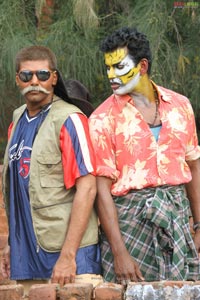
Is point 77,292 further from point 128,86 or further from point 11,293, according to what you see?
point 128,86

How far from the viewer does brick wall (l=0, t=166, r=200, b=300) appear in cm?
405

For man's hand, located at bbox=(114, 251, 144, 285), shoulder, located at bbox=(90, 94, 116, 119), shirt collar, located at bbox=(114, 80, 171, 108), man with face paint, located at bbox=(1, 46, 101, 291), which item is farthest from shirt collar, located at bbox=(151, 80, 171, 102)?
man's hand, located at bbox=(114, 251, 144, 285)

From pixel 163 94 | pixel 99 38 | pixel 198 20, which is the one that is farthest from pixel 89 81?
pixel 163 94

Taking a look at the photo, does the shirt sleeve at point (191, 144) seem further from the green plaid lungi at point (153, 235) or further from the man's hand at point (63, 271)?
the man's hand at point (63, 271)

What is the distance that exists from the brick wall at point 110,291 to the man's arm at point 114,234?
434 millimetres

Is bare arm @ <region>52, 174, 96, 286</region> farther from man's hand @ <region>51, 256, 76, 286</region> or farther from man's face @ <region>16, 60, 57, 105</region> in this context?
man's face @ <region>16, 60, 57, 105</region>

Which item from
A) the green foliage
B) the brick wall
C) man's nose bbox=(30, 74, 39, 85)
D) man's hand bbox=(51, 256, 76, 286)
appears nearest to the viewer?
the brick wall

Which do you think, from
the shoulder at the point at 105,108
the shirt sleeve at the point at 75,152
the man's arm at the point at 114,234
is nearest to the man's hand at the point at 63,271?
the man's arm at the point at 114,234

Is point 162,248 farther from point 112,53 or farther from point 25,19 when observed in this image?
point 25,19

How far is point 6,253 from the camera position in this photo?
15.9 ft

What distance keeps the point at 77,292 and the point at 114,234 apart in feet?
1.74

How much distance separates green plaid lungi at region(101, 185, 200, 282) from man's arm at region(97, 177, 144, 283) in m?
0.07

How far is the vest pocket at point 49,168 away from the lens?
15.0 feet

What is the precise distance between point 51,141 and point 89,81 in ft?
9.45
